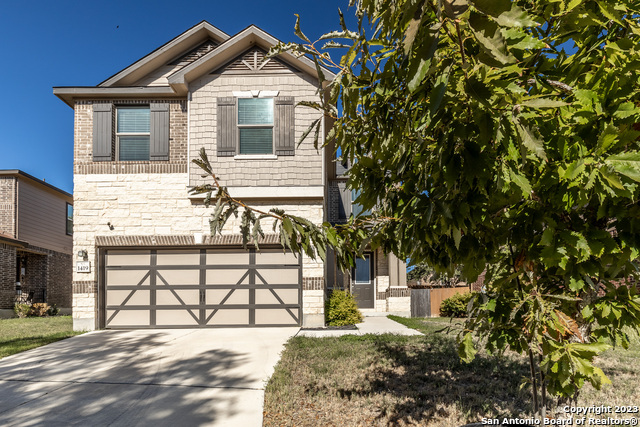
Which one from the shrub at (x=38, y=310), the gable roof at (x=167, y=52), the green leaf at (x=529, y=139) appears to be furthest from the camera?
the shrub at (x=38, y=310)

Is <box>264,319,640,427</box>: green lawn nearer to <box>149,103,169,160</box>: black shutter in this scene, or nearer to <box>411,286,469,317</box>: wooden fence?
<box>149,103,169,160</box>: black shutter

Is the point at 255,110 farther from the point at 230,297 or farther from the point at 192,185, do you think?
the point at 230,297

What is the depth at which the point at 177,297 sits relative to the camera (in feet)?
33.9

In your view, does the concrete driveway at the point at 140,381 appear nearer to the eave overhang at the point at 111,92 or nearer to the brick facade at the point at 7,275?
the eave overhang at the point at 111,92

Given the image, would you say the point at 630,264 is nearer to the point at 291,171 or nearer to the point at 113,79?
the point at 291,171

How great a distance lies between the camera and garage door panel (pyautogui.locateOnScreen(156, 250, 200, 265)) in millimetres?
10391

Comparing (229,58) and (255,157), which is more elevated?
(229,58)

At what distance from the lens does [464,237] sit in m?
2.02

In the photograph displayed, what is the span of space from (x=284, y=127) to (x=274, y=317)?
505cm

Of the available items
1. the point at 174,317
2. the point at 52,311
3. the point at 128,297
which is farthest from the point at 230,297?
the point at 52,311

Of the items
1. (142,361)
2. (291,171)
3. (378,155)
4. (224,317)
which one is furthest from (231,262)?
(378,155)

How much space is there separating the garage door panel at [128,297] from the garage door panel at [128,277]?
8.4 inches

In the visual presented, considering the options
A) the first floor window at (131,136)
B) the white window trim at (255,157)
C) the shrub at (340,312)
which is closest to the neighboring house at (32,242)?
the first floor window at (131,136)

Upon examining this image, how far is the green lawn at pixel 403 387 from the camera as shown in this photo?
13.2ft
